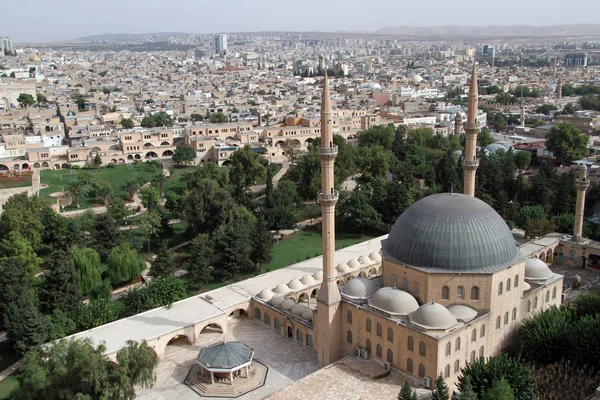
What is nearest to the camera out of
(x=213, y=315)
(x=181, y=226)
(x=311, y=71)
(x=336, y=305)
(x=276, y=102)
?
(x=336, y=305)

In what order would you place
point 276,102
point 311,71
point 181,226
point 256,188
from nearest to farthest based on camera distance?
1. point 181,226
2. point 256,188
3. point 276,102
4. point 311,71

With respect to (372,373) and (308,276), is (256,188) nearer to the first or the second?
(308,276)

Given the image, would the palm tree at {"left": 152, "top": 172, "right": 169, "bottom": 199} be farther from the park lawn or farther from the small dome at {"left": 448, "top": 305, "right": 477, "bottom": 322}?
the small dome at {"left": 448, "top": 305, "right": 477, "bottom": 322}

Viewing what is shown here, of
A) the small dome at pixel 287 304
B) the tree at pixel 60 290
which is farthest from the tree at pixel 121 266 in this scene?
the small dome at pixel 287 304

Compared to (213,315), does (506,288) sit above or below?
above

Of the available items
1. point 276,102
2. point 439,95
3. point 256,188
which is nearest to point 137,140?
point 256,188

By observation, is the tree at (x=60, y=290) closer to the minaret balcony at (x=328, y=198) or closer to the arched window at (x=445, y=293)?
the minaret balcony at (x=328, y=198)

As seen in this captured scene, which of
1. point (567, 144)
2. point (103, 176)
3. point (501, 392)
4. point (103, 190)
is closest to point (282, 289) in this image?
point (501, 392)

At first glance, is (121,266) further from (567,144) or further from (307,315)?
(567,144)
